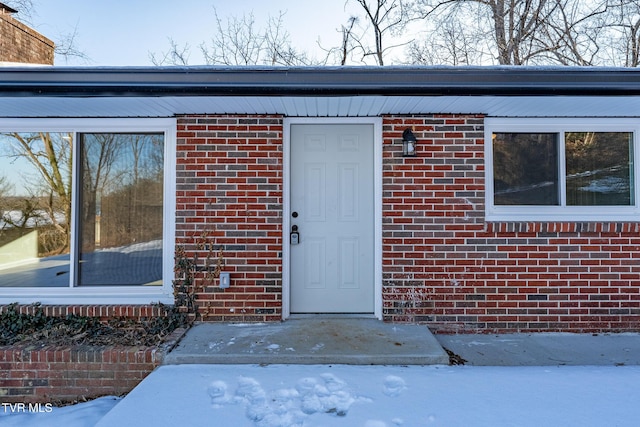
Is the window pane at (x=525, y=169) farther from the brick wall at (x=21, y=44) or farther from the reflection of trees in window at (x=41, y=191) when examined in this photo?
the brick wall at (x=21, y=44)

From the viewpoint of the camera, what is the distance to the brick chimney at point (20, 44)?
6.05 m

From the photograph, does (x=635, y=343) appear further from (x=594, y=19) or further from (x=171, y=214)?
(x=594, y=19)

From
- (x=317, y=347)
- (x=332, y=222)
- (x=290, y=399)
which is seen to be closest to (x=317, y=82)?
(x=332, y=222)

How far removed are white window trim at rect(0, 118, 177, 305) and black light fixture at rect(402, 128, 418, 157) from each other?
2474 millimetres

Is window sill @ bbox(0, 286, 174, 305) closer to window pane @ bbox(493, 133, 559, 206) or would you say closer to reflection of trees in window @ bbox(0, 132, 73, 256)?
reflection of trees in window @ bbox(0, 132, 73, 256)

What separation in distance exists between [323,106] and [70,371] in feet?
11.0

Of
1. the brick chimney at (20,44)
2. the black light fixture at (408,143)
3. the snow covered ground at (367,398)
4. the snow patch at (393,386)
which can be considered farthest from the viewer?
the brick chimney at (20,44)

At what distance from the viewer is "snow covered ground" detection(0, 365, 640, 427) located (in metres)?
2.43

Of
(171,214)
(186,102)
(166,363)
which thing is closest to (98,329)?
(166,363)

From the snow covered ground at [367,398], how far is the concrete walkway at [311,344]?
0.07 m

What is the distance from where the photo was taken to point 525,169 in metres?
3.99

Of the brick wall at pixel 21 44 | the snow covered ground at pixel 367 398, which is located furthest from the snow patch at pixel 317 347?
the brick wall at pixel 21 44

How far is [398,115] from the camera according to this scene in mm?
3920

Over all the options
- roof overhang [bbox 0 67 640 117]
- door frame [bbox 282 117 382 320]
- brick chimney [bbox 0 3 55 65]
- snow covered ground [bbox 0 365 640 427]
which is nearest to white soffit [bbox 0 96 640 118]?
door frame [bbox 282 117 382 320]
